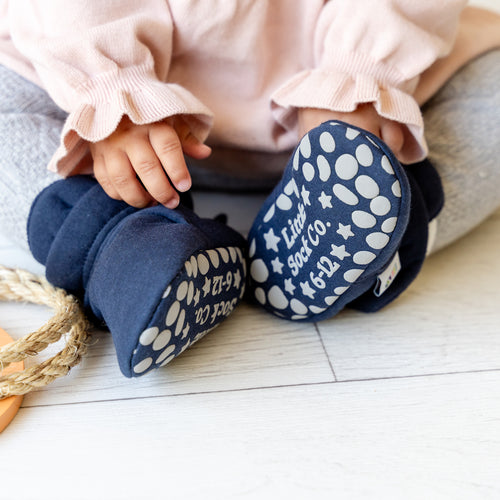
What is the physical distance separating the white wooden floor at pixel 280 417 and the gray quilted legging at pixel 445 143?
0.12m

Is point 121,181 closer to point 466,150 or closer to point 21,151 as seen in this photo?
point 21,151

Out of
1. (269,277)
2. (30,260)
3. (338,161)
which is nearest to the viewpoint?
(338,161)

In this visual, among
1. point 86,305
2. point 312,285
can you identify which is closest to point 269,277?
point 312,285

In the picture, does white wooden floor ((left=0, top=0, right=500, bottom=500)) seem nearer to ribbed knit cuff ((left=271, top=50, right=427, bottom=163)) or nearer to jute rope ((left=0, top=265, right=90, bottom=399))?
jute rope ((left=0, top=265, right=90, bottom=399))

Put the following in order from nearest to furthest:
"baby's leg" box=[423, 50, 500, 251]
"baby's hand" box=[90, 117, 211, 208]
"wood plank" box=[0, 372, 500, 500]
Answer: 1. "wood plank" box=[0, 372, 500, 500]
2. "baby's hand" box=[90, 117, 211, 208]
3. "baby's leg" box=[423, 50, 500, 251]

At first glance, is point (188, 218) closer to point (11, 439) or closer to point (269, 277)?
point (269, 277)

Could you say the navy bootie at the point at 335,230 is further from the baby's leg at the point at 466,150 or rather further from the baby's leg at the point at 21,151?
the baby's leg at the point at 21,151

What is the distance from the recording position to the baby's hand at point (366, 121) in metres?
0.52

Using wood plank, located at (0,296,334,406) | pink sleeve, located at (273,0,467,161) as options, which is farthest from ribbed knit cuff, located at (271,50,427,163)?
wood plank, located at (0,296,334,406)

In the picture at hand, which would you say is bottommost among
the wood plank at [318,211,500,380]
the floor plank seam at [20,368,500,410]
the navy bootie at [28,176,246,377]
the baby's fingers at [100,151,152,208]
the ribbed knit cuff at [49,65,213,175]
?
the wood plank at [318,211,500,380]

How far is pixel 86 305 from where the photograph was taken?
0.50 m

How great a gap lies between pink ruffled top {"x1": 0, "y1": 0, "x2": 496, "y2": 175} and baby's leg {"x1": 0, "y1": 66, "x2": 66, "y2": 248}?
4 centimetres

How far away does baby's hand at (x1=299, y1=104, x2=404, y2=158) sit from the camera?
1.72 ft

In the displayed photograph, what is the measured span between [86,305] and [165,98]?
208mm
